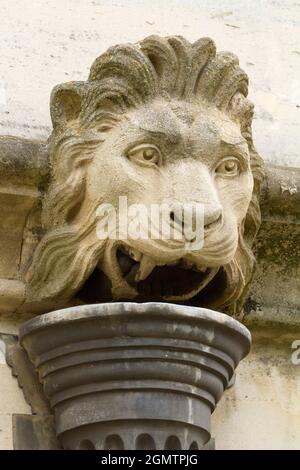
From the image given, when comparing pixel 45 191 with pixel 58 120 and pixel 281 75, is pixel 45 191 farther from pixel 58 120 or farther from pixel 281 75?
pixel 281 75

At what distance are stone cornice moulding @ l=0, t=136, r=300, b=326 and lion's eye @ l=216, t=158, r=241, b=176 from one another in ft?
0.53

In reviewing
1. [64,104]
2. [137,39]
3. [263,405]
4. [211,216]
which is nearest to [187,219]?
[211,216]

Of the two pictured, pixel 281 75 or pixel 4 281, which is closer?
pixel 4 281

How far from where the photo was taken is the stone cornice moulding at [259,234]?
2465 mm

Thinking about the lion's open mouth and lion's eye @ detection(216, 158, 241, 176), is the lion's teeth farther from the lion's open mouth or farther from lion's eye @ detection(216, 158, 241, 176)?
lion's eye @ detection(216, 158, 241, 176)

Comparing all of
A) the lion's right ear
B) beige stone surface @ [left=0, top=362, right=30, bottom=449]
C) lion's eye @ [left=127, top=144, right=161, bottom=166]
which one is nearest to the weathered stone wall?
beige stone surface @ [left=0, top=362, right=30, bottom=449]

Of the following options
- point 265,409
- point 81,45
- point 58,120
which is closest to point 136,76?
point 58,120

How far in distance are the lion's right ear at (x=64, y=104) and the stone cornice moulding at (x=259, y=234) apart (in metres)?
0.05

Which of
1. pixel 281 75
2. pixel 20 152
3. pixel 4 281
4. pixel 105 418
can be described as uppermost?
pixel 281 75

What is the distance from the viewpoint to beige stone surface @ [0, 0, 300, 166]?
8.80 feet

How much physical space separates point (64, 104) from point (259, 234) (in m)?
0.40

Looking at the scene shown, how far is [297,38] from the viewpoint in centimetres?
292

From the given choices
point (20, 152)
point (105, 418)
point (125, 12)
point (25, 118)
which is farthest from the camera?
point (125, 12)

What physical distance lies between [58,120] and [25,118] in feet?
0.58
